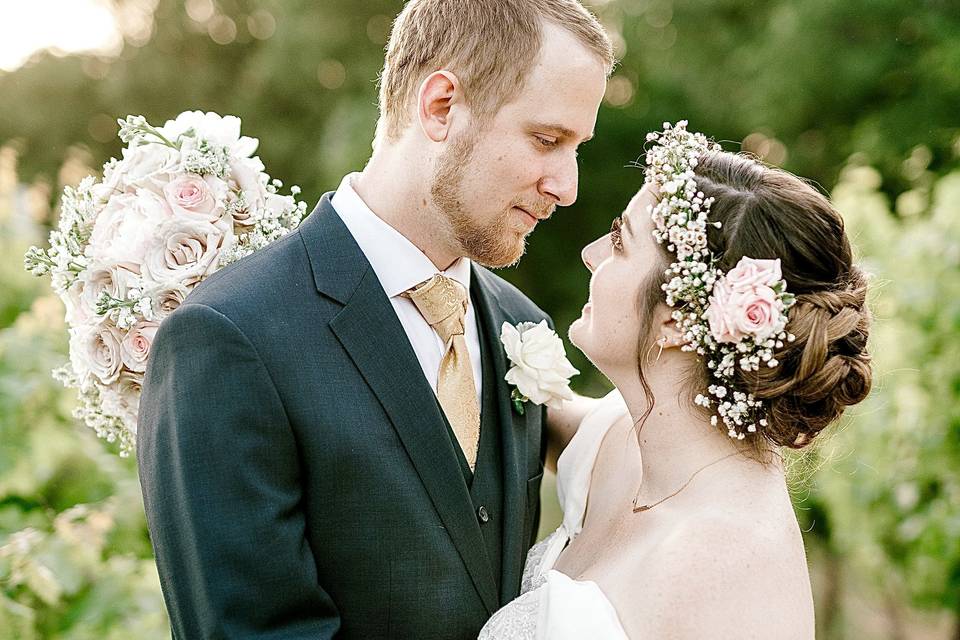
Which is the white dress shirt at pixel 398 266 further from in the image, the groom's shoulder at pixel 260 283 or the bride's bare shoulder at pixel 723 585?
the bride's bare shoulder at pixel 723 585

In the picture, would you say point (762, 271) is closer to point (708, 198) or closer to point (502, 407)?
point (708, 198)

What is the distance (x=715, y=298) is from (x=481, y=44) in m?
0.91

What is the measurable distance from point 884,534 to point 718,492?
3.90 metres

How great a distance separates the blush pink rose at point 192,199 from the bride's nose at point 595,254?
3.22 feet

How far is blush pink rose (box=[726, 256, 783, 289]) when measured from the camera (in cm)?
243

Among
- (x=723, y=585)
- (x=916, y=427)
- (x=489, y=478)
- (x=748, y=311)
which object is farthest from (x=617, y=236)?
(x=916, y=427)

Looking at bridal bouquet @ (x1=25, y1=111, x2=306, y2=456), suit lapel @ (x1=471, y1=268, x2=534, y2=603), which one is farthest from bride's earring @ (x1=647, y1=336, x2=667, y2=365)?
bridal bouquet @ (x1=25, y1=111, x2=306, y2=456)

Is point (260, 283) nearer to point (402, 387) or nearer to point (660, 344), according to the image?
point (402, 387)

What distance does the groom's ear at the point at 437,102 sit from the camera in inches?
107

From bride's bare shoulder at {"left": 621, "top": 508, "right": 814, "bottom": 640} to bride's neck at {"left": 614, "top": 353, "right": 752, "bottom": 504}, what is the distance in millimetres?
202

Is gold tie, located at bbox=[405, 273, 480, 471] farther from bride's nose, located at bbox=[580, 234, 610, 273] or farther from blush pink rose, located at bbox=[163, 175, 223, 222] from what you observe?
blush pink rose, located at bbox=[163, 175, 223, 222]

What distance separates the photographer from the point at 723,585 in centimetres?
228

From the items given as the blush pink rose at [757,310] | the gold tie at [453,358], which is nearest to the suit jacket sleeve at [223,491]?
the gold tie at [453,358]

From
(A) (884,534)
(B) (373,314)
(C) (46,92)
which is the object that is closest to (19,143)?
(C) (46,92)
